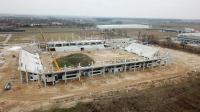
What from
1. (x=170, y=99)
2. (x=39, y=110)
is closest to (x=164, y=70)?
(x=170, y=99)

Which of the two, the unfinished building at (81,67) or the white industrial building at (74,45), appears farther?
the white industrial building at (74,45)

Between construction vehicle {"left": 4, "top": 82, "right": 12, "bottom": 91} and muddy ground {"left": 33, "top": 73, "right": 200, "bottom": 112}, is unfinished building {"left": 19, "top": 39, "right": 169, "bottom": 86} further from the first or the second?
muddy ground {"left": 33, "top": 73, "right": 200, "bottom": 112}

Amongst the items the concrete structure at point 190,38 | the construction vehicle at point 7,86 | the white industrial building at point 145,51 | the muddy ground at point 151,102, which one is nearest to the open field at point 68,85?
the construction vehicle at point 7,86

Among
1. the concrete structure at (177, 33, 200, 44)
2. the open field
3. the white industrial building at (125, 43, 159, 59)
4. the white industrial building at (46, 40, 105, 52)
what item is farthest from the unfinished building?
the concrete structure at (177, 33, 200, 44)

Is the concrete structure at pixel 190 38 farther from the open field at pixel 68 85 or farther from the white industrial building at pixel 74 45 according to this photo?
the white industrial building at pixel 74 45

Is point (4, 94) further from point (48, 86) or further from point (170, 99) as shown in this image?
point (170, 99)

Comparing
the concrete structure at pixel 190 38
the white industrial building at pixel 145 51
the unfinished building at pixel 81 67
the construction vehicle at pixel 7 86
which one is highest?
the concrete structure at pixel 190 38

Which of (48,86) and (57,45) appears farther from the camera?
(57,45)
